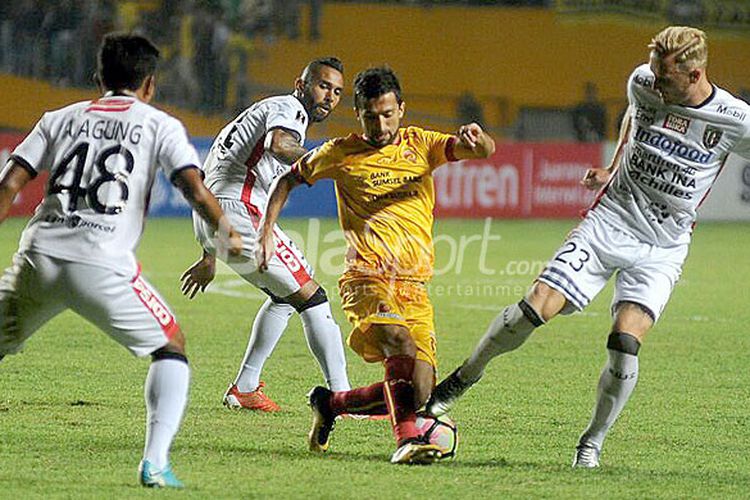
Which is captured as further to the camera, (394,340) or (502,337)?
(394,340)

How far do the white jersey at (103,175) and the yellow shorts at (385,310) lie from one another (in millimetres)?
1463

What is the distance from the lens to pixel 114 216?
5.64m

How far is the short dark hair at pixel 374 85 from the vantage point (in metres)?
6.69


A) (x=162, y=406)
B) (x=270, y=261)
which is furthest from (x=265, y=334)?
(x=162, y=406)

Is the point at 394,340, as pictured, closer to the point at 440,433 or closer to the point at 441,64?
the point at 440,433

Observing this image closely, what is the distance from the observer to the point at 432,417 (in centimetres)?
664

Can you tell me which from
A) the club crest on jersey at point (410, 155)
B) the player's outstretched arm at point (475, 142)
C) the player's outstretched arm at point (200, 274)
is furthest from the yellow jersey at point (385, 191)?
the player's outstretched arm at point (200, 274)

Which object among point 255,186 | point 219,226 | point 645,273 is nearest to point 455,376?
point 645,273

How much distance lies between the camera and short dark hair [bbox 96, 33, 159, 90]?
223 inches

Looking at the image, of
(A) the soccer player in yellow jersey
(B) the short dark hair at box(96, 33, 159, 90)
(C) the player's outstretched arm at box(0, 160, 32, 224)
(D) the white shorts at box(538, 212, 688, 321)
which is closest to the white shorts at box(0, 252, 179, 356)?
(C) the player's outstretched arm at box(0, 160, 32, 224)

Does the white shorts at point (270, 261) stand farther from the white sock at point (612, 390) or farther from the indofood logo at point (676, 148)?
the indofood logo at point (676, 148)

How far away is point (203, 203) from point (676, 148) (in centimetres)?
230

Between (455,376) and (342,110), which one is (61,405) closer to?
(455,376)

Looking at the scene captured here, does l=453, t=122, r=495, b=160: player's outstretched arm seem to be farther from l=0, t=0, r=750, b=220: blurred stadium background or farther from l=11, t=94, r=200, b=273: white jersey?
l=0, t=0, r=750, b=220: blurred stadium background
